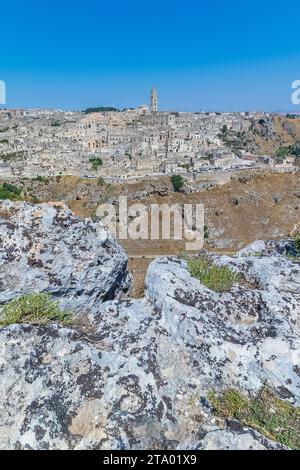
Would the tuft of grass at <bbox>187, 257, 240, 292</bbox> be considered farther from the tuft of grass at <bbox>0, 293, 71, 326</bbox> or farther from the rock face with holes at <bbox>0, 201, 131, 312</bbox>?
the tuft of grass at <bbox>0, 293, 71, 326</bbox>

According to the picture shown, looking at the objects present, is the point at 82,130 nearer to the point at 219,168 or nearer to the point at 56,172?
the point at 56,172

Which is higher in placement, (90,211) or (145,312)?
(145,312)

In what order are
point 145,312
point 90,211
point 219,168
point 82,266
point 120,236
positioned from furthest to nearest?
point 219,168
point 90,211
point 120,236
point 82,266
point 145,312

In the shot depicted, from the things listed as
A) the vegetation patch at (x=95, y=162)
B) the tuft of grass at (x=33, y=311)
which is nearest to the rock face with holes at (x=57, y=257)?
the tuft of grass at (x=33, y=311)

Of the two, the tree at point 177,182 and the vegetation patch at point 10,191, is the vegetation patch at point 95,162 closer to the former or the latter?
the vegetation patch at point 10,191

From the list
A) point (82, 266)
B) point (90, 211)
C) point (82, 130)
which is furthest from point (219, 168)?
point (82, 266)

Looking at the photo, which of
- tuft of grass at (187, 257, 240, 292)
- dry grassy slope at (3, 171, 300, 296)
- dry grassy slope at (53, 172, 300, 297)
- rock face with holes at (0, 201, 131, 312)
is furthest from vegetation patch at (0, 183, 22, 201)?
tuft of grass at (187, 257, 240, 292)
